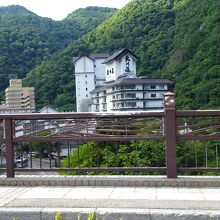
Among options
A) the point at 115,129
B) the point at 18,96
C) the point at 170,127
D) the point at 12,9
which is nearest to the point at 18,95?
the point at 18,96

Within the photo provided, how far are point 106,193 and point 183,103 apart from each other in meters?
52.9

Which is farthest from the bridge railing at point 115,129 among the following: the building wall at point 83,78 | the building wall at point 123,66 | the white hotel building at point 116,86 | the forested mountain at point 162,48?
the building wall at point 83,78

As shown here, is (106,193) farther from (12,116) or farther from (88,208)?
(12,116)

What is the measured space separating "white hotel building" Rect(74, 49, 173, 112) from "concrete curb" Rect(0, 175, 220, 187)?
175 ft

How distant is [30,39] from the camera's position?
108188 mm

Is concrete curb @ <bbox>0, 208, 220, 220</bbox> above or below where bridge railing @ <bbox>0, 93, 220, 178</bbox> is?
below

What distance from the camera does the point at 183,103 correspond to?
57.5 metres

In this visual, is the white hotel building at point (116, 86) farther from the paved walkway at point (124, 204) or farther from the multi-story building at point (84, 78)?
the paved walkway at point (124, 204)

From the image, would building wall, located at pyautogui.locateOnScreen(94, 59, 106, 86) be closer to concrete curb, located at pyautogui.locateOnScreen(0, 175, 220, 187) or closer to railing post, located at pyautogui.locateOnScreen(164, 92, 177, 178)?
concrete curb, located at pyautogui.locateOnScreen(0, 175, 220, 187)

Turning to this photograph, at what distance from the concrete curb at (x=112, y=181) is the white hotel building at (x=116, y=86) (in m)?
53.4

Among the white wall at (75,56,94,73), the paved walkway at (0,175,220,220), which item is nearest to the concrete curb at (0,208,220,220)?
the paved walkway at (0,175,220,220)

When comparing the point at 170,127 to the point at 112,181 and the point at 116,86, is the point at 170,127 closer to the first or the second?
the point at 112,181

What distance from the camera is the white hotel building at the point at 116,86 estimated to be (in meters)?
69.9

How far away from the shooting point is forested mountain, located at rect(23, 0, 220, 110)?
64938 millimetres
